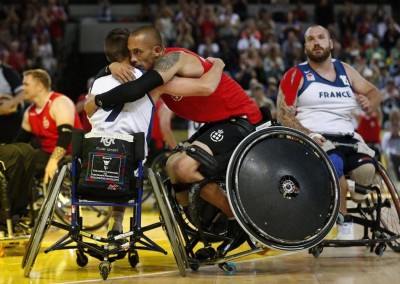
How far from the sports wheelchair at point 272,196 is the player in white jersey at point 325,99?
29.9 inches

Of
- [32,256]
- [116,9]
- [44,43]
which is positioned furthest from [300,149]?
[116,9]

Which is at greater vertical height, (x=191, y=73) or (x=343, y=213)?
(x=191, y=73)

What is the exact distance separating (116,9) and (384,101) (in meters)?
6.84

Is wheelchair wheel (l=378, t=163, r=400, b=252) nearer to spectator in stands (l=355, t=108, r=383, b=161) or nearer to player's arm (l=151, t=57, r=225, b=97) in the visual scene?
player's arm (l=151, t=57, r=225, b=97)

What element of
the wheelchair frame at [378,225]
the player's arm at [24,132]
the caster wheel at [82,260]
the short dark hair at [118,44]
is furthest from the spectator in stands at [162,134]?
the short dark hair at [118,44]

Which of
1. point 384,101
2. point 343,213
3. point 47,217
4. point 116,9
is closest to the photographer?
point 47,217

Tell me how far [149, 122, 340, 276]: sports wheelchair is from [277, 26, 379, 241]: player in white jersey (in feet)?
2.49

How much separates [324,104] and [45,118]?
2.98m

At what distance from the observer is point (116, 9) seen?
20.2m

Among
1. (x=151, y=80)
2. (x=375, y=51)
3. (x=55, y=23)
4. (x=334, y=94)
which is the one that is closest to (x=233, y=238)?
(x=151, y=80)

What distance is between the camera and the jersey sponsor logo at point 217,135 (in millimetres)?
5527

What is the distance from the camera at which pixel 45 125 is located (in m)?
8.27

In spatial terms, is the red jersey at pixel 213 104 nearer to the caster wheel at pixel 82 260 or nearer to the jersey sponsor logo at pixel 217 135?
Answer: the jersey sponsor logo at pixel 217 135

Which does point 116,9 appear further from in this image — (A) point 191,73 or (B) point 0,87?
(A) point 191,73
